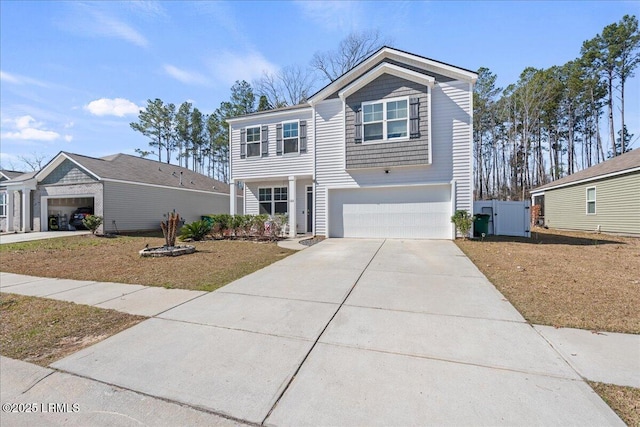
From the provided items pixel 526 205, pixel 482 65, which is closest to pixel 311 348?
pixel 526 205

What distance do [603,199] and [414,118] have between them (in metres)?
11.8

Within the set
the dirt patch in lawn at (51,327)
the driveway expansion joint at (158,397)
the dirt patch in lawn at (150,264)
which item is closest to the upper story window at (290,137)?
the dirt patch in lawn at (150,264)

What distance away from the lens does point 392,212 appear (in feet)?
37.1

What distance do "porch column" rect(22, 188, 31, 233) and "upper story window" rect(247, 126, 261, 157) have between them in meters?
15.5

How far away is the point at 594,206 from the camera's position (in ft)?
48.0

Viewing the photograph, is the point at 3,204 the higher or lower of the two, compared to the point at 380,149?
lower

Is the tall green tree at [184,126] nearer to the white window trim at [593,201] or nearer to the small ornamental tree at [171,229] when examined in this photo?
the small ornamental tree at [171,229]

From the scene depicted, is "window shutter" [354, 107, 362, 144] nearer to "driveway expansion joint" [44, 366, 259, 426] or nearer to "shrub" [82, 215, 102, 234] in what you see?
"driveway expansion joint" [44, 366, 259, 426]

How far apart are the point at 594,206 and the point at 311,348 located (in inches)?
750

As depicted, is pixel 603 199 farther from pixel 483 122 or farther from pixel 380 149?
pixel 483 122

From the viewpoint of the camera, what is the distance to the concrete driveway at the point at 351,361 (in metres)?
1.99

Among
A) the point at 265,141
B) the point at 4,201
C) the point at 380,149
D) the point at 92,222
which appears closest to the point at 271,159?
the point at 265,141

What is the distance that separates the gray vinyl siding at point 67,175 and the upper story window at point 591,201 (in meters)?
27.6

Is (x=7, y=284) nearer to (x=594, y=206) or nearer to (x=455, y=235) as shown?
(x=455, y=235)
